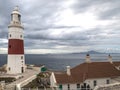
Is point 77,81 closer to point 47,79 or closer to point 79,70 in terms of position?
point 79,70

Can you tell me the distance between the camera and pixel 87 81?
1085 inches

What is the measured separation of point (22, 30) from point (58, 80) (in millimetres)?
12177

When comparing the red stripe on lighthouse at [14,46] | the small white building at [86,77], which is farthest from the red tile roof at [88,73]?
the red stripe on lighthouse at [14,46]

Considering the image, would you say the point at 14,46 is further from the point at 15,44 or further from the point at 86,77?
the point at 86,77

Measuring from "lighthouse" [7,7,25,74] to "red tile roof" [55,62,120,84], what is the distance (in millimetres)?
→ 8855

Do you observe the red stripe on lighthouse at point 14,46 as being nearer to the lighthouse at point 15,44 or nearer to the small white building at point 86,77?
the lighthouse at point 15,44

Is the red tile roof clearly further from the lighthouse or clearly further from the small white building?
the lighthouse

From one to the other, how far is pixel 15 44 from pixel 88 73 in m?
12.3

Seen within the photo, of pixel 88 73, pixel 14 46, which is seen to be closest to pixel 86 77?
pixel 88 73

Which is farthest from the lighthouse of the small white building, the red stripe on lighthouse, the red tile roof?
the red tile roof

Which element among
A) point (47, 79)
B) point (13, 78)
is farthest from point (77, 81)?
point (13, 78)

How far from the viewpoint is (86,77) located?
27.6 meters

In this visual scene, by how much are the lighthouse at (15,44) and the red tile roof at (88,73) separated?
886cm

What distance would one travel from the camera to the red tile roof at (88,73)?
2673 centimetres
